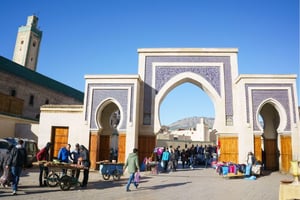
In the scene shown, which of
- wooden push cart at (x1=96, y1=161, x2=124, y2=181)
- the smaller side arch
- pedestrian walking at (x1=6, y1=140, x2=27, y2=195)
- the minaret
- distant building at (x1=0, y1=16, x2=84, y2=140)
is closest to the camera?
pedestrian walking at (x1=6, y1=140, x2=27, y2=195)

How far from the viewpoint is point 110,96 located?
13836 mm

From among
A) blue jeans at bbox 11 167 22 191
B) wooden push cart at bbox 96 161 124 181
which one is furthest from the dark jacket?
wooden push cart at bbox 96 161 124 181

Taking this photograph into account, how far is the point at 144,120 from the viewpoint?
1418 cm

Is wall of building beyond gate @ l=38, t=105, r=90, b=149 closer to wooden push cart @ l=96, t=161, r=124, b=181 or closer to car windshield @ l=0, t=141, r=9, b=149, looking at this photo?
car windshield @ l=0, t=141, r=9, b=149

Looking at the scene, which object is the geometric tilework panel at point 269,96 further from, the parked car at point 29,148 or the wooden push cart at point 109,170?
the parked car at point 29,148

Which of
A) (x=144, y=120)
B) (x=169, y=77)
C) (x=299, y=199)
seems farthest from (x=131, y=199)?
(x=169, y=77)

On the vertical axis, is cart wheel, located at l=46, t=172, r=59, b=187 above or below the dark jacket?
below

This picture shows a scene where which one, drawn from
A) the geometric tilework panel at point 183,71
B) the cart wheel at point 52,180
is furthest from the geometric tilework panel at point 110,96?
the cart wheel at point 52,180

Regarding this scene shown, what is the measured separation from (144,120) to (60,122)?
178 inches

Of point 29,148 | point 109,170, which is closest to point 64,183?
point 109,170

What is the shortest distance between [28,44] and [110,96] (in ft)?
98.8

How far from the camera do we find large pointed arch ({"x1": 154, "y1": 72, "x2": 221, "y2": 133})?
14.1 meters

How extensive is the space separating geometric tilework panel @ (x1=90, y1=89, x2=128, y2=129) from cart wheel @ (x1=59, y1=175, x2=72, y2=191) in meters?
6.06

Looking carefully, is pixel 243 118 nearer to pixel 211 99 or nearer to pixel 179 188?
pixel 211 99
